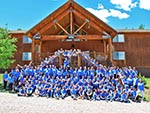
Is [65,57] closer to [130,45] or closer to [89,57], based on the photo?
[89,57]

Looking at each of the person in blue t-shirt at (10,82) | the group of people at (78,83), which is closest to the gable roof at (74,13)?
the group of people at (78,83)

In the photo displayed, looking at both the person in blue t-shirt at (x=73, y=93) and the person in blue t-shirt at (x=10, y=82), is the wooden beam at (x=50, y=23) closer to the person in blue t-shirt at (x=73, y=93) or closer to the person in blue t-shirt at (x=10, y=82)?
the person in blue t-shirt at (x=10, y=82)

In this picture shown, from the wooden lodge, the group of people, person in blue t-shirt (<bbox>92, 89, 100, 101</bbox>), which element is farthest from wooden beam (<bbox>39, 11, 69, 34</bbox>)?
person in blue t-shirt (<bbox>92, 89, 100, 101</bbox>)

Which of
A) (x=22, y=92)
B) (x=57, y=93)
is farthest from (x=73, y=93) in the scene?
(x=22, y=92)

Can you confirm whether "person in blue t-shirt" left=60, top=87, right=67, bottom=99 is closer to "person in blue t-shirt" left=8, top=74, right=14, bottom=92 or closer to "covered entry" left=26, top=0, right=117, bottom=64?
"person in blue t-shirt" left=8, top=74, right=14, bottom=92

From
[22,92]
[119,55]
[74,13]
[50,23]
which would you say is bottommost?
[22,92]

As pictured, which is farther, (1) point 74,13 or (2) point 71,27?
(1) point 74,13

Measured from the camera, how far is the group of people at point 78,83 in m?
14.1

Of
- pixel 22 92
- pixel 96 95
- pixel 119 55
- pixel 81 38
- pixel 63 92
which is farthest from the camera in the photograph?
pixel 119 55

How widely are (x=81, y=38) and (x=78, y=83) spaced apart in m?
6.44

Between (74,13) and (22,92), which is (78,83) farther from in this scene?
(74,13)

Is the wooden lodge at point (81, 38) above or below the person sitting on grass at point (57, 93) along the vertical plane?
above

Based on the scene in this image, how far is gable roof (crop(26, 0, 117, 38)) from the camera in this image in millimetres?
19422

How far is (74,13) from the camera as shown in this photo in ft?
66.6
